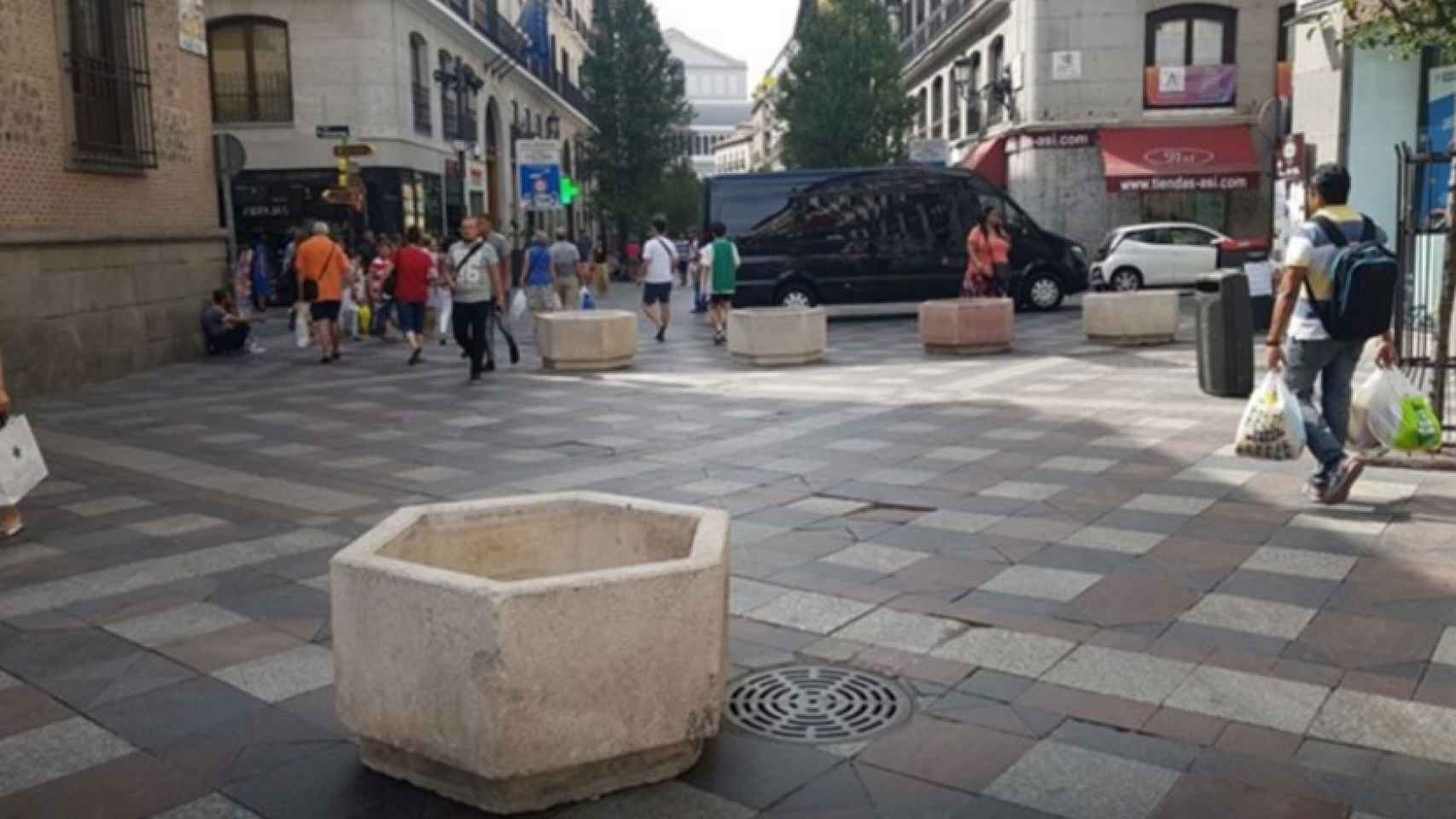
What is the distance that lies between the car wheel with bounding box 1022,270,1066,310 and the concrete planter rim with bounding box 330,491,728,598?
60.8ft

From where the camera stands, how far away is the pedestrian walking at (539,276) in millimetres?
18344

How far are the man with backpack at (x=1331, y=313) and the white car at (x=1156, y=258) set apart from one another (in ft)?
56.9

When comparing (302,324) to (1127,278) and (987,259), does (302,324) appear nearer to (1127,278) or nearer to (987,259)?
(987,259)

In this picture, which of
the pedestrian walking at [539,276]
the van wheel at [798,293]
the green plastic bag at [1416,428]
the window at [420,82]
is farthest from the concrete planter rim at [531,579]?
the window at [420,82]

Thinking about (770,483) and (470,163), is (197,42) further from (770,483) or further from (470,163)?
(470,163)

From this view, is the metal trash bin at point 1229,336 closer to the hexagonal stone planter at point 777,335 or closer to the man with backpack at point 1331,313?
the man with backpack at point 1331,313

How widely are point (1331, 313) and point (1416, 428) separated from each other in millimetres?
814

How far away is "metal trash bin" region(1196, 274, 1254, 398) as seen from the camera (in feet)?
34.7

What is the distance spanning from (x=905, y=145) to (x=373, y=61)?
1766 cm

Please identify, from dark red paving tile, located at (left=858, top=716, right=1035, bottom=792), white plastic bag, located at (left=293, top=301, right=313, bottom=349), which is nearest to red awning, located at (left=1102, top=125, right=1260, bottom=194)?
white plastic bag, located at (left=293, top=301, right=313, bottom=349)

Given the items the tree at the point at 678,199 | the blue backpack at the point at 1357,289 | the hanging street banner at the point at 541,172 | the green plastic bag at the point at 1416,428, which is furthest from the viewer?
the tree at the point at 678,199

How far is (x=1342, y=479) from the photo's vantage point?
661 centimetres

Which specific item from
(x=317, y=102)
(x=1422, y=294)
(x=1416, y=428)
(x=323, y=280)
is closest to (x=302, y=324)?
(x=323, y=280)

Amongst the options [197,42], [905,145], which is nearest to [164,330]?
[197,42]
